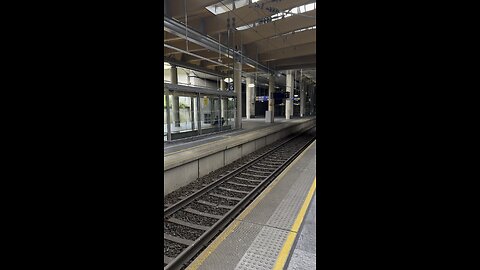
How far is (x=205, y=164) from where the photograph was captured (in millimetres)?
7613

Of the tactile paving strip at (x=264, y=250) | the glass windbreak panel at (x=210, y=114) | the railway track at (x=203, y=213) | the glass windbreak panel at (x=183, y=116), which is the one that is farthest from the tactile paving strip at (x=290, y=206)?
the glass windbreak panel at (x=210, y=114)

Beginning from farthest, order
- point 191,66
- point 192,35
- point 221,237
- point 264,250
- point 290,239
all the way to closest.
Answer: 1. point 191,66
2. point 192,35
3. point 221,237
4. point 290,239
5. point 264,250

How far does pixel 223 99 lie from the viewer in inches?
518

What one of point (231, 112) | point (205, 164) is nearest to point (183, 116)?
point (205, 164)

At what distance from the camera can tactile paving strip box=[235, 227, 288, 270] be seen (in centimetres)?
300

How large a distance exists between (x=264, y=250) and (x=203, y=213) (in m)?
1.69

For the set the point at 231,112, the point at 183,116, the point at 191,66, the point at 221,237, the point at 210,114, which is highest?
the point at 191,66

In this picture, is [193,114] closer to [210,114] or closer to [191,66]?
[210,114]

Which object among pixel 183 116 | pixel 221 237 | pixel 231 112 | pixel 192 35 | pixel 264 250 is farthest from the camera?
pixel 231 112

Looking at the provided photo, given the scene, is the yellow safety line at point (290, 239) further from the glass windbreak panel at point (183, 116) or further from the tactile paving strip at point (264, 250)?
the glass windbreak panel at point (183, 116)

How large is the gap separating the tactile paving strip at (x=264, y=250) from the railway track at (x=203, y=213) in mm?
712

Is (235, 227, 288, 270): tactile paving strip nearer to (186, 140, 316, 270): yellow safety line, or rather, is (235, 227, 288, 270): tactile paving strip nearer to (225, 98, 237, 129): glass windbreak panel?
(186, 140, 316, 270): yellow safety line
